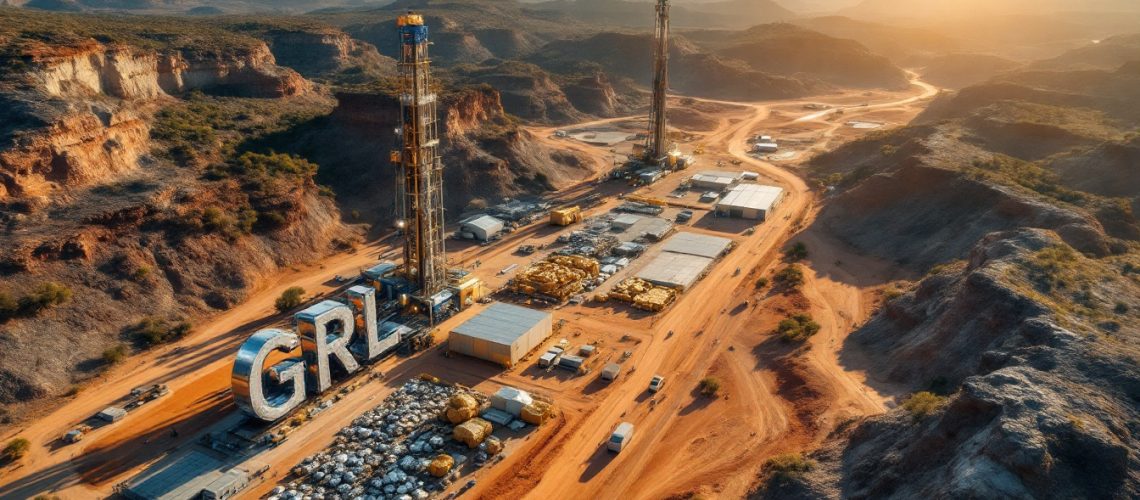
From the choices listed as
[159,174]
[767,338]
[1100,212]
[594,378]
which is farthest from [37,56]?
[1100,212]

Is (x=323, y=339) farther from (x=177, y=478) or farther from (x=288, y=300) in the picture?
(x=288, y=300)

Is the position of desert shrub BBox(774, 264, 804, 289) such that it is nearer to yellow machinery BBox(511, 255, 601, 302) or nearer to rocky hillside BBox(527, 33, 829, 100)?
yellow machinery BBox(511, 255, 601, 302)

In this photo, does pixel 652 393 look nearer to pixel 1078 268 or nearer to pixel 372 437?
pixel 372 437

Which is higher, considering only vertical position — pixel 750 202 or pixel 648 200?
pixel 750 202

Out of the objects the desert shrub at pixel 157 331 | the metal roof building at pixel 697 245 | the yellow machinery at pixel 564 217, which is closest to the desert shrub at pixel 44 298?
the desert shrub at pixel 157 331

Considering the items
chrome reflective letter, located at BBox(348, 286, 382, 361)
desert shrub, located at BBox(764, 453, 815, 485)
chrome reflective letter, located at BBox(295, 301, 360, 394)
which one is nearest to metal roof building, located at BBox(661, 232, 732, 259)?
chrome reflective letter, located at BBox(348, 286, 382, 361)

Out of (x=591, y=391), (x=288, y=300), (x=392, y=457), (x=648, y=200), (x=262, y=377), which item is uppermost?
(x=648, y=200)

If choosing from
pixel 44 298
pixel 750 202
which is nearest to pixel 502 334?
pixel 44 298
